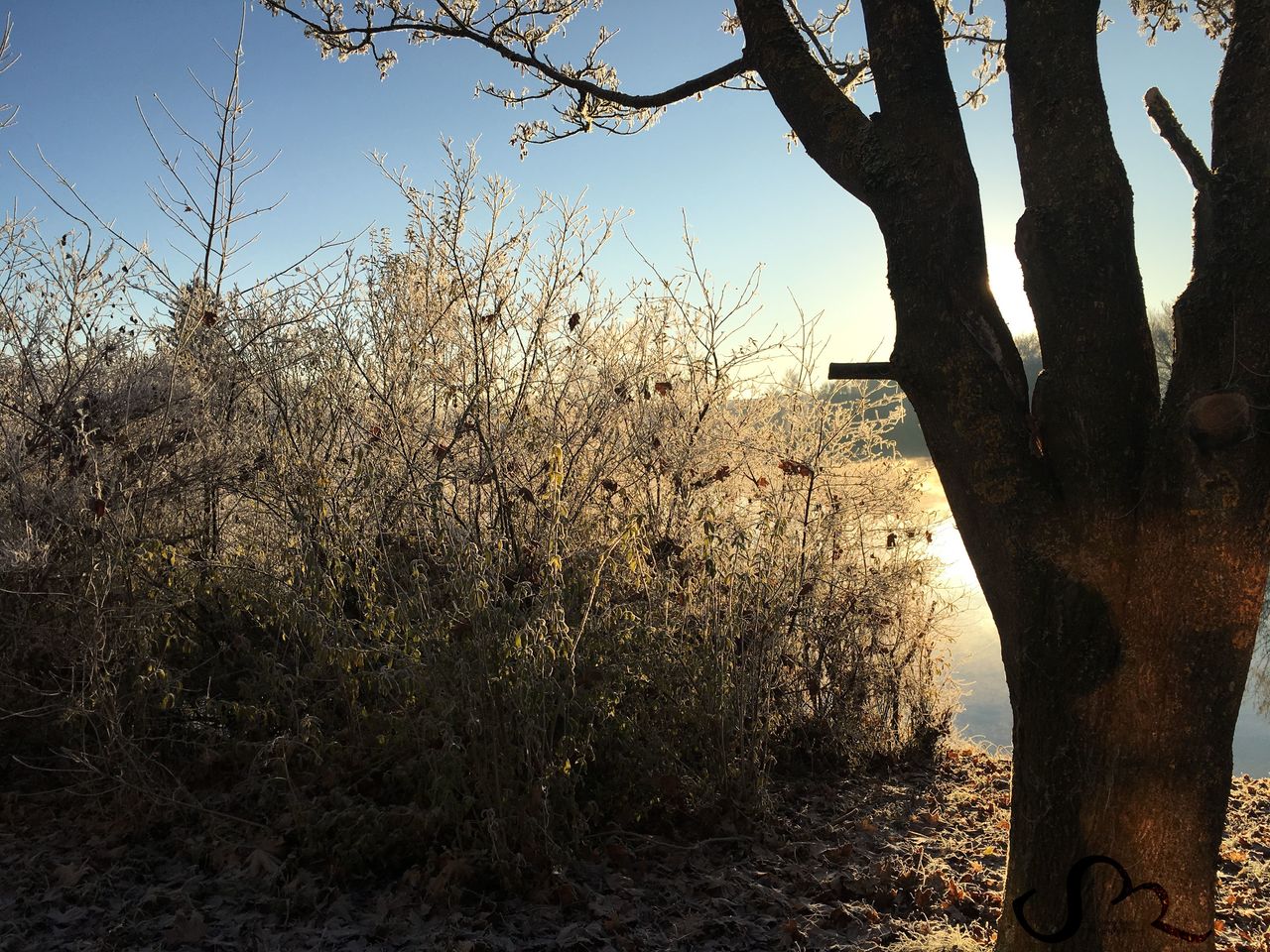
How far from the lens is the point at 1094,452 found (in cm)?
263

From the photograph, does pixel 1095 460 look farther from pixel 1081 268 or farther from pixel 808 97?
pixel 808 97

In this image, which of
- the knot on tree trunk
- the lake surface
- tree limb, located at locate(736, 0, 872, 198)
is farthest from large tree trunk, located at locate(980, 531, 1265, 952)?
the lake surface

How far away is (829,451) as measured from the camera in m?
5.23

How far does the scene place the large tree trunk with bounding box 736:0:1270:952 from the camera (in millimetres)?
2494

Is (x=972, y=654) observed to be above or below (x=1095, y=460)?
below

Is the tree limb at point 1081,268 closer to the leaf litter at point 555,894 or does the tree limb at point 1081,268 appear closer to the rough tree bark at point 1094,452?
the rough tree bark at point 1094,452

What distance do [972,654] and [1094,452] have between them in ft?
13.5

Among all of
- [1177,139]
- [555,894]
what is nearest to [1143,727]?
[1177,139]

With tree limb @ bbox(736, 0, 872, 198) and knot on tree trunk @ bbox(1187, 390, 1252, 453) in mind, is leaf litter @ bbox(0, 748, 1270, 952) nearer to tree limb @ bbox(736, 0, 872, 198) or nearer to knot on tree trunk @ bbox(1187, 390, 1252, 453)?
knot on tree trunk @ bbox(1187, 390, 1252, 453)

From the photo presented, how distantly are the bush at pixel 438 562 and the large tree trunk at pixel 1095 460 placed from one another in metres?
1.54

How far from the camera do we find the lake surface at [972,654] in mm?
5996

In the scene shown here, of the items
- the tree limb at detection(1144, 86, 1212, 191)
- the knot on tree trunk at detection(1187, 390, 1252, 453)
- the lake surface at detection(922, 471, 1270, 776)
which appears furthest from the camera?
the lake surface at detection(922, 471, 1270, 776)
